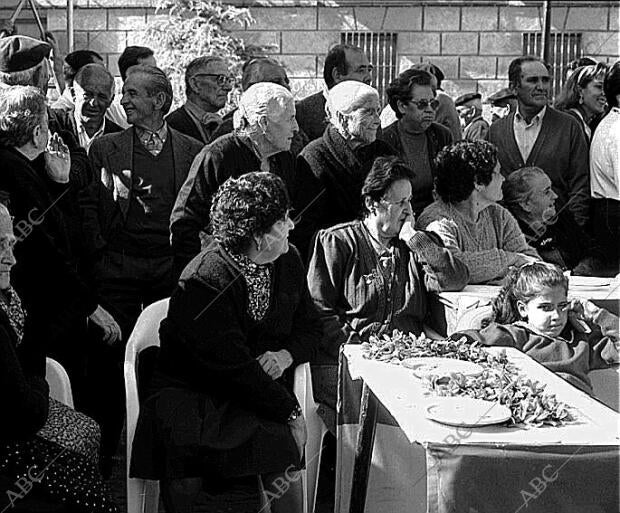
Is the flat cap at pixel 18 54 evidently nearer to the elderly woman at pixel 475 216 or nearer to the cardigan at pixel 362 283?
the cardigan at pixel 362 283

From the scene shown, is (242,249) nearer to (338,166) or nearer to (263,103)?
(263,103)

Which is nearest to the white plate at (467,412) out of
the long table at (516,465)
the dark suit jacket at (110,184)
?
the long table at (516,465)

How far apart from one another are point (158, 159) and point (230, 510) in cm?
169

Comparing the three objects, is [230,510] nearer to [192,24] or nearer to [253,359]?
[253,359]

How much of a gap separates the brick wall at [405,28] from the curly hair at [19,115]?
1244 cm

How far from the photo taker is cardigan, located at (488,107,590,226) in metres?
6.19

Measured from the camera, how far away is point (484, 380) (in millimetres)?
3455

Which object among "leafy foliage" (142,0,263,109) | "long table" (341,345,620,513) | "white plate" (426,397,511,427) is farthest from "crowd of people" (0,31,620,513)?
"leafy foliage" (142,0,263,109)

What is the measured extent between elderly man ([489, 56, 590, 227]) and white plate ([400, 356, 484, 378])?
249cm

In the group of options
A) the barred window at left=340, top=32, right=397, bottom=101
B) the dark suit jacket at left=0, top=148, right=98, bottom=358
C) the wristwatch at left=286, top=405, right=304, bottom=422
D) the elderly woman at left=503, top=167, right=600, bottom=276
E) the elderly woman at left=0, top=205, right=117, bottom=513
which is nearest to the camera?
the elderly woman at left=0, top=205, right=117, bottom=513

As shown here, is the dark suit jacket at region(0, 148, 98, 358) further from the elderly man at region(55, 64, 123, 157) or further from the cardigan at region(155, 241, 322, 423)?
the elderly man at region(55, 64, 123, 157)

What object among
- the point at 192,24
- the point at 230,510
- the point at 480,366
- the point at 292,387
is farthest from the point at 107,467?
the point at 192,24

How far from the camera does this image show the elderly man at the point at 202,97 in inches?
236

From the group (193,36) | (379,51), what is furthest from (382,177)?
(379,51)
